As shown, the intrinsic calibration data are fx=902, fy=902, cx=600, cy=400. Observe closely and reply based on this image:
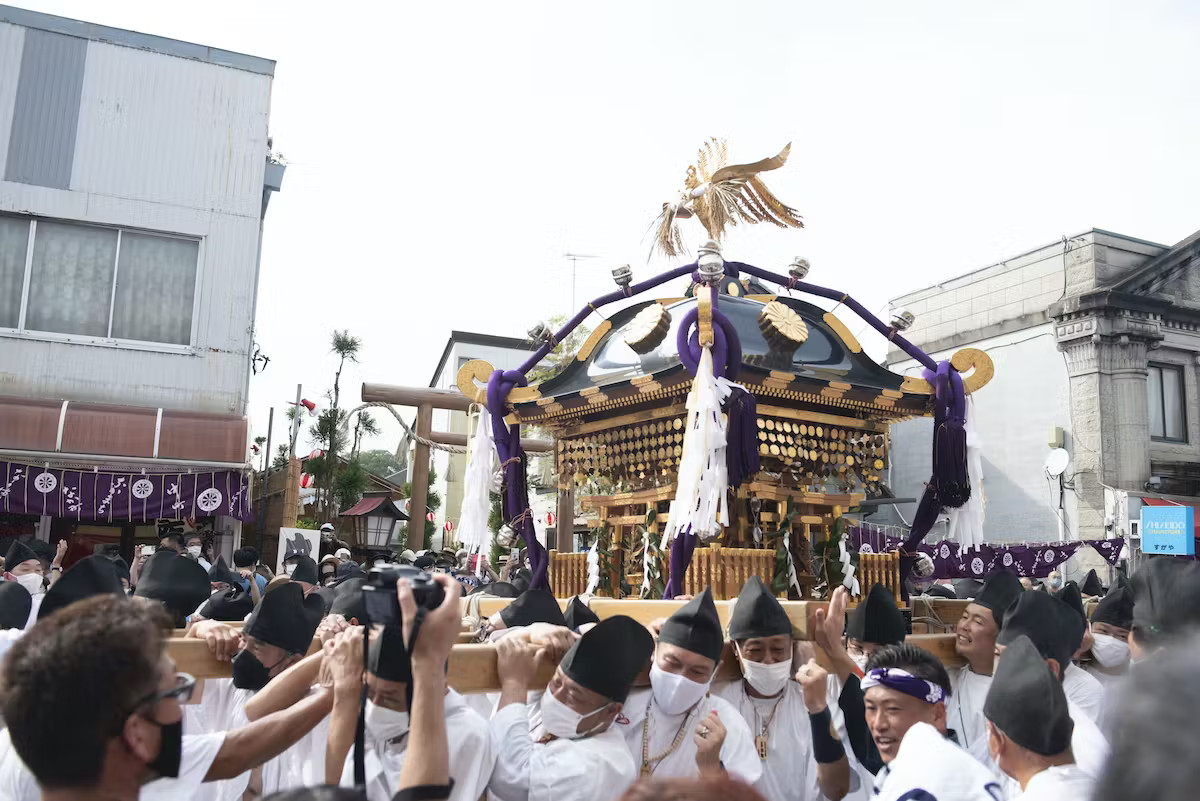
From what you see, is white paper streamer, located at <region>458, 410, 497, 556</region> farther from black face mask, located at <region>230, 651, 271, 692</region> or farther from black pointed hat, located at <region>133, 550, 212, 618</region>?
black face mask, located at <region>230, 651, 271, 692</region>

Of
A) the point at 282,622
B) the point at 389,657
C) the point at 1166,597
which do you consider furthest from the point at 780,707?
the point at 282,622

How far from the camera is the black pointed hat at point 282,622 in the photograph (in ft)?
11.5

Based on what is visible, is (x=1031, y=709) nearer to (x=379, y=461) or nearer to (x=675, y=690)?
(x=675, y=690)

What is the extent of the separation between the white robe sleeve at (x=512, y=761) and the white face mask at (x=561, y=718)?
89mm

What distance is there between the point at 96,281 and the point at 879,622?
47.4 feet

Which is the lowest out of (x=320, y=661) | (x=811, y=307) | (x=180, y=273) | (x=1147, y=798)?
(x=320, y=661)

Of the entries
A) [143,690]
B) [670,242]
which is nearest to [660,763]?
[143,690]

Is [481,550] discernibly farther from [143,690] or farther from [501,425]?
[143,690]

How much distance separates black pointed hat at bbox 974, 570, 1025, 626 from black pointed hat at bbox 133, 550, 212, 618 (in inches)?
170

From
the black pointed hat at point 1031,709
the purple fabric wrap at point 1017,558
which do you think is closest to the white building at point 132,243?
the purple fabric wrap at point 1017,558

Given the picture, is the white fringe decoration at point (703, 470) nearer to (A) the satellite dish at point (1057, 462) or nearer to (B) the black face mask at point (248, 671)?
(B) the black face mask at point (248, 671)

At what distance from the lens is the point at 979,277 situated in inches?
939

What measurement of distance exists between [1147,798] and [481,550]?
5.93m

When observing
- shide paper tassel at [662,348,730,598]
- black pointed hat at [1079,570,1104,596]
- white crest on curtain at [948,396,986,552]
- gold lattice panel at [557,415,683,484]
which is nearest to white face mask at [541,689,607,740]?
shide paper tassel at [662,348,730,598]
